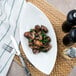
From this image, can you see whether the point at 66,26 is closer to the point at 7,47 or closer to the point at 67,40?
the point at 67,40

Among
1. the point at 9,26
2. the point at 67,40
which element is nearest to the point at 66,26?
the point at 67,40

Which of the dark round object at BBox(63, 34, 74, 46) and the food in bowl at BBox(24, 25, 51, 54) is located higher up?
the dark round object at BBox(63, 34, 74, 46)

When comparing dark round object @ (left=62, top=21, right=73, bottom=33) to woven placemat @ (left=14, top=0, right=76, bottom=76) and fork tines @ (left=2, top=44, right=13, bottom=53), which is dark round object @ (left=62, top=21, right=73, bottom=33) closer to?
woven placemat @ (left=14, top=0, right=76, bottom=76)

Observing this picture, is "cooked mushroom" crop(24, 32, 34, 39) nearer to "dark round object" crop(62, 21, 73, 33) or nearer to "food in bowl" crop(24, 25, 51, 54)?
"food in bowl" crop(24, 25, 51, 54)

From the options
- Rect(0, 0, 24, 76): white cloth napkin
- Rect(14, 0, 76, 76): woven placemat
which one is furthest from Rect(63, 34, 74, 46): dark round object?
Rect(0, 0, 24, 76): white cloth napkin

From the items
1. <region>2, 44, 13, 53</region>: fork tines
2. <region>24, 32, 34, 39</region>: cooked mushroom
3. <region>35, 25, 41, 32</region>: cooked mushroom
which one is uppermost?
<region>35, 25, 41, 32</region>: cooked mushroom

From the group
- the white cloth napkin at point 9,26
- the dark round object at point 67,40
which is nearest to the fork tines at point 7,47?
the white cloth napkin at point 9,26

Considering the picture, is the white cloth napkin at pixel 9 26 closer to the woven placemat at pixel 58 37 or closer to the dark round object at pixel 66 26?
the woven placemat at pixel 58 37
